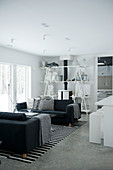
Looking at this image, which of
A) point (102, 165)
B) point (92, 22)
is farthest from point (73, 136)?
point (92, 22)

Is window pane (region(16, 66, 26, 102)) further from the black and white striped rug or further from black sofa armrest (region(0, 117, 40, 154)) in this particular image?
black sofa armrest (region(0, 117, 40, 154))

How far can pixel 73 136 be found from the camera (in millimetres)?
4805

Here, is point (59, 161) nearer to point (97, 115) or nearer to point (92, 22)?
point (97, 115)

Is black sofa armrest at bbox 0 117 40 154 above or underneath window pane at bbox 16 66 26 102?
underneath

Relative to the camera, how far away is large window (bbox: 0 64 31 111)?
679 cm

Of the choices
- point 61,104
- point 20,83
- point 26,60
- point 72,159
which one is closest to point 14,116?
point 72,159

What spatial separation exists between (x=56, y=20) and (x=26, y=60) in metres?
4.30

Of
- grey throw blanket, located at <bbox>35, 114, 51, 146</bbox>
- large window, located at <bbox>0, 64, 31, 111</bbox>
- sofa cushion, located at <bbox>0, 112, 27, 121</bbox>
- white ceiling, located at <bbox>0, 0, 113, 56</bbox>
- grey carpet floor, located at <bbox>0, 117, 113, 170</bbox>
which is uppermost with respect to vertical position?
white ceiling, located at <bbox>0, 0, 113, 56</bbox>

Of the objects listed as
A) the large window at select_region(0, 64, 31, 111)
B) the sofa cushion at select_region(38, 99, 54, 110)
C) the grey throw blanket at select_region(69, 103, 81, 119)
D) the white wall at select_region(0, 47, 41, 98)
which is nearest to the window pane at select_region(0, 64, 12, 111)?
the large window at select_region(0, 64, 31, 111)

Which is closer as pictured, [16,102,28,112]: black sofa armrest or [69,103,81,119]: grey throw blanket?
[69,103,81,119]: grey throw blanket

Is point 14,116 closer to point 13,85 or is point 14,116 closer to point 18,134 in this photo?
point 18,134

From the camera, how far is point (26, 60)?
25.1 feet

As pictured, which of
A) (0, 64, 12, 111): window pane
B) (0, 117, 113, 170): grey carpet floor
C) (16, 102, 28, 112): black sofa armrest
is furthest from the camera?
(0, 64, 12, 111): window pane

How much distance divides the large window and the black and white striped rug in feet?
7.24
